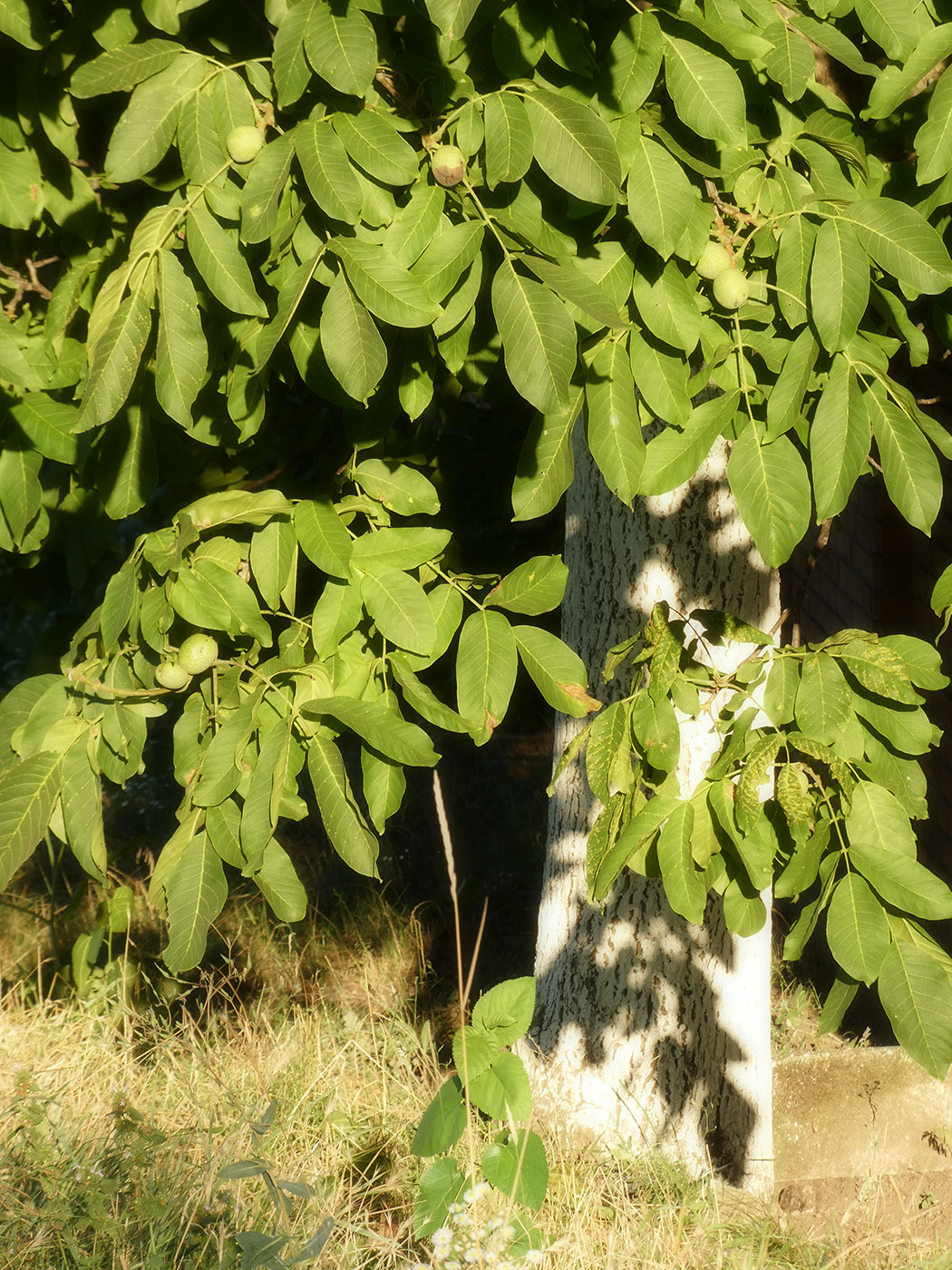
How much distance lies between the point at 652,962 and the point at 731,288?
179 centimetres

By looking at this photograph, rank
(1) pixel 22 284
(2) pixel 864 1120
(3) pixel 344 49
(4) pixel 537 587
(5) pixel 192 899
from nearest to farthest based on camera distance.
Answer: (3) pixel 344 49 < (5) pixel 192 899 < (4) pixel 537 587 < (1) pixel 22 284 < (2) pixel 864 1120

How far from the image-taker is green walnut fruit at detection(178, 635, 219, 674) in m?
1.77

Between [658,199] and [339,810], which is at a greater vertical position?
[658,199]

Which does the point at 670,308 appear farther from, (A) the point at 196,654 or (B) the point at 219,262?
(A) the point at 196,654

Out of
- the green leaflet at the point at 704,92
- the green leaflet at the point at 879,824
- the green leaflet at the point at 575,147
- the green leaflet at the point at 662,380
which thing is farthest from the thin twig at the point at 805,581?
the green leaflet at the point at 575,147

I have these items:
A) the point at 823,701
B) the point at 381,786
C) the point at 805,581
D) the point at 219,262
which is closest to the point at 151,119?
the point at 219,262

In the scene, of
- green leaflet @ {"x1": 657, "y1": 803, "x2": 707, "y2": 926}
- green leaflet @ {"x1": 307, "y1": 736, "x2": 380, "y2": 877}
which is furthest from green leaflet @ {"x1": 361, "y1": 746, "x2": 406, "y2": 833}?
green leaflet @ {"x1": 657, "y1": 803, "x2": 707, "y2": 926}

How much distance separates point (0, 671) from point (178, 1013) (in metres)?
4.27

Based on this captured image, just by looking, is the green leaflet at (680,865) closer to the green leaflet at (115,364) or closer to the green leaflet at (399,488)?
the green leaflet at (399,488)

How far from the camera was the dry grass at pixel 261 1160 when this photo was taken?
6.93ft

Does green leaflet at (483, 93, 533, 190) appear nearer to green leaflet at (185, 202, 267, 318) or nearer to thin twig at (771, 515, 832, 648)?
green leaflet at (185, 202, 267, 318)

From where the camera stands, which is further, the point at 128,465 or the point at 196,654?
the point at 128,465

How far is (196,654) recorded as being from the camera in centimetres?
177

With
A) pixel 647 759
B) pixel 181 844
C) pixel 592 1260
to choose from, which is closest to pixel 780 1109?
pixel 592 1260
